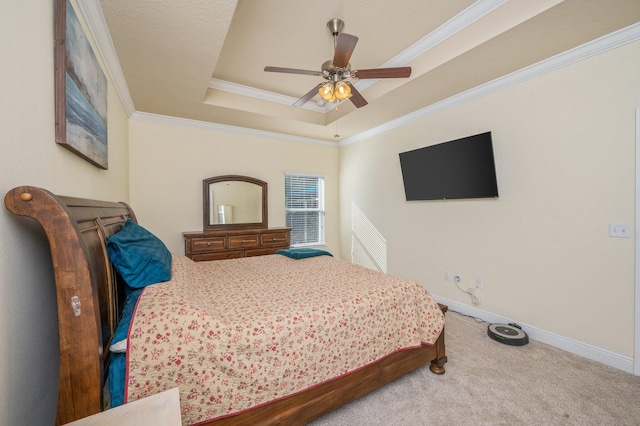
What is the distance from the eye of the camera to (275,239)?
13.7 ft

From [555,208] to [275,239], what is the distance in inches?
136

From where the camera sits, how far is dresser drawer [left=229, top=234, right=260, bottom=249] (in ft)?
12.5

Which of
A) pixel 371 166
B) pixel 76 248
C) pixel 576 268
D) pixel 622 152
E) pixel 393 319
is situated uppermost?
pixel 371 166

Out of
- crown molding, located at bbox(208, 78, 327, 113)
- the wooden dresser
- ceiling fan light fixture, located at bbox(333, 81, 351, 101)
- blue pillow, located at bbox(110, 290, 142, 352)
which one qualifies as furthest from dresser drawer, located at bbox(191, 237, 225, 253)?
ceiling fan light fixture, located at bbox(333, 81, 351, 101)

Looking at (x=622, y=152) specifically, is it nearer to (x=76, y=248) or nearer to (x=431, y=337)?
(x=431, y=337)

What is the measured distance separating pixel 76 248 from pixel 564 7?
311cm

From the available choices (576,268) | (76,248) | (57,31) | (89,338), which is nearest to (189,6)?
(57,31)

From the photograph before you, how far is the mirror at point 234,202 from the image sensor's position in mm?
4000

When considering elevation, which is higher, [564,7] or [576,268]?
[564,7]

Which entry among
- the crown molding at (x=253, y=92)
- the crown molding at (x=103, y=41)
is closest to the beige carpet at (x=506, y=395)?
the crown molding at (x=103, y=41)

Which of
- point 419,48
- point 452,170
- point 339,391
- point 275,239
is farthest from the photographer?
point 275,239

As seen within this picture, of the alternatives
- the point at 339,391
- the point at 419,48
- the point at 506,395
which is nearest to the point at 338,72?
the point at 419,48

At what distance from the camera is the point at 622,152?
81.2 inches

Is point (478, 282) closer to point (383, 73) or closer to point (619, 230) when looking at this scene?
point (619, 230)
